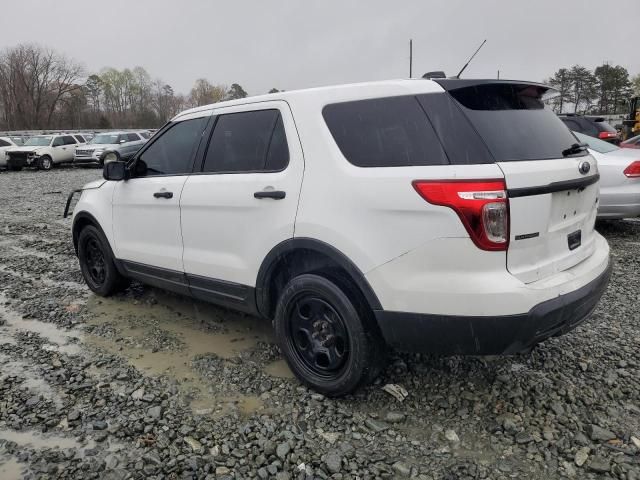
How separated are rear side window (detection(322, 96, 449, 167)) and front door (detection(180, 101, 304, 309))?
0.33 metres

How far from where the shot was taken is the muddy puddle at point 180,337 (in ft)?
10.7

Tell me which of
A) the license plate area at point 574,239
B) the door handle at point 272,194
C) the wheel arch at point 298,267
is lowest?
the wheel arch at point 298,267

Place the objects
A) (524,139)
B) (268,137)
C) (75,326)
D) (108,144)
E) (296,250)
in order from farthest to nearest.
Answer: (108,144) < (75,326) < (268,137) < (296,250) < (524,139)

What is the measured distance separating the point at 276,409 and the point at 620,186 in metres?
5.87

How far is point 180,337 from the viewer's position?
413 centimetres

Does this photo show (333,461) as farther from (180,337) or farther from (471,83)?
(471,83)

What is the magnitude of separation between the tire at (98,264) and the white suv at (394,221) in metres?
1.52

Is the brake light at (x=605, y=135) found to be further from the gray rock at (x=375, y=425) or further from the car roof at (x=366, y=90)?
the gray rock at (x=375, y=425)

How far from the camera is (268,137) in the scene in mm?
3371

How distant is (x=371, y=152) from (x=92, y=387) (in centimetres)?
236

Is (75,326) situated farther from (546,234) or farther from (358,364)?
(546,234)

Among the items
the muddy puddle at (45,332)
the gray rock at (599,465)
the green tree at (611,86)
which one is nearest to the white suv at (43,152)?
the muddy puddle at (45,332)

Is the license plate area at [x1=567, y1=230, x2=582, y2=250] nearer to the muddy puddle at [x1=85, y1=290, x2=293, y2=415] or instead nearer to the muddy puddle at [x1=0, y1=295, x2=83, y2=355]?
the muddy puddle at [x1=85, y1=290, x2=293, y2=415]

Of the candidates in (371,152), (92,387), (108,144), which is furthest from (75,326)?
(108,144)
